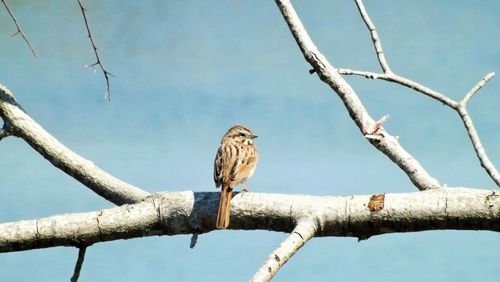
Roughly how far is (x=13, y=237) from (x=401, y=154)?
9.14 feet

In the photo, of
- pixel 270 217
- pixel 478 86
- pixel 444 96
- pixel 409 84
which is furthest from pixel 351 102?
pixel 270 217

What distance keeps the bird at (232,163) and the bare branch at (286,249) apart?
0.57 meters

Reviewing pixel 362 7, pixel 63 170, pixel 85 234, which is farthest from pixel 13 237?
pixel 362 7

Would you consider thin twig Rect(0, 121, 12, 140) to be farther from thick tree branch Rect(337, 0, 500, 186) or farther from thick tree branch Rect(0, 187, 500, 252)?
thick tree branch Rect(337, 0, 500, 186)

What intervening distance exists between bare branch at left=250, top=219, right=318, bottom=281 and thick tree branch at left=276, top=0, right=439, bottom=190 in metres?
0.88

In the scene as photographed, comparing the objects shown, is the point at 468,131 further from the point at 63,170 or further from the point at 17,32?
the point at 17,32

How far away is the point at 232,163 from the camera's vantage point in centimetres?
680

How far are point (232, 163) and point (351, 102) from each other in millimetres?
1636

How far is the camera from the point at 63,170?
236 inches

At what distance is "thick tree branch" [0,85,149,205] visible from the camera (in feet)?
18.3

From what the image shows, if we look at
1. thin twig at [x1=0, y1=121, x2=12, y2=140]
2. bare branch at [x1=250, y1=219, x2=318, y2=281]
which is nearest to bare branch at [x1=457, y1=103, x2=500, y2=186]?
bare branch at [x1=250, y1=219, x2=318, y2=281]

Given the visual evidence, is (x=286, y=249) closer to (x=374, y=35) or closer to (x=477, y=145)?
(x=477, y=145)

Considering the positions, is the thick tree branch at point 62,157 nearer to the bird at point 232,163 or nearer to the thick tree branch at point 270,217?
the thick tree branch at point 270,217

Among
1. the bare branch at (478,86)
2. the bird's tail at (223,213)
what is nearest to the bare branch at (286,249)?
the bird's tail at (223,213)
